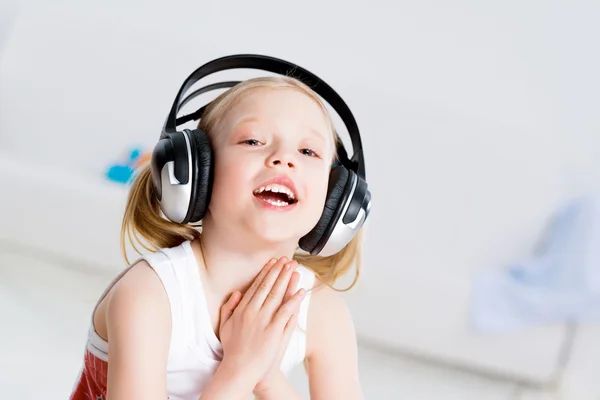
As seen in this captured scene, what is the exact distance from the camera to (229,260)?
1118mm

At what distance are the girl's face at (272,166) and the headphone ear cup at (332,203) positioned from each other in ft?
0.04

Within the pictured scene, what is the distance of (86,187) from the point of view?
2104 mm

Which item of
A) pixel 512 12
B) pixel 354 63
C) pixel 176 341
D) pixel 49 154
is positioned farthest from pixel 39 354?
pixel 512 12

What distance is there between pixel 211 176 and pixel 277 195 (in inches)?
3.6

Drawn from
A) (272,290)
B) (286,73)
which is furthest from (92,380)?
(286,73)

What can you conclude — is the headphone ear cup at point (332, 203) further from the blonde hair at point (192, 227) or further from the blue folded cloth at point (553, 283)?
the blue folded cloth at point (553, 283)

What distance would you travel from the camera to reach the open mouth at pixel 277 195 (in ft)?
3.39

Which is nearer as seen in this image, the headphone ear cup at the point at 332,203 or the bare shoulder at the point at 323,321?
the headphone ear cup at the point at 332,203

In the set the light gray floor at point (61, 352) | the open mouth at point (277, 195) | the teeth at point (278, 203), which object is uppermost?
the open mouth at point (277, 195)

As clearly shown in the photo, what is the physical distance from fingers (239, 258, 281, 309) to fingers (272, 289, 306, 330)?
5 cm

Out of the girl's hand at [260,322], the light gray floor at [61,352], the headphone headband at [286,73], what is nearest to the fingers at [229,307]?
the girl's hand at [260,322]

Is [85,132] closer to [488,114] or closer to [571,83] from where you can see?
[488,114]

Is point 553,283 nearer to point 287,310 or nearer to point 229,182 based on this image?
point 287,310

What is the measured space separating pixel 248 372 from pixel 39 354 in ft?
3.04
